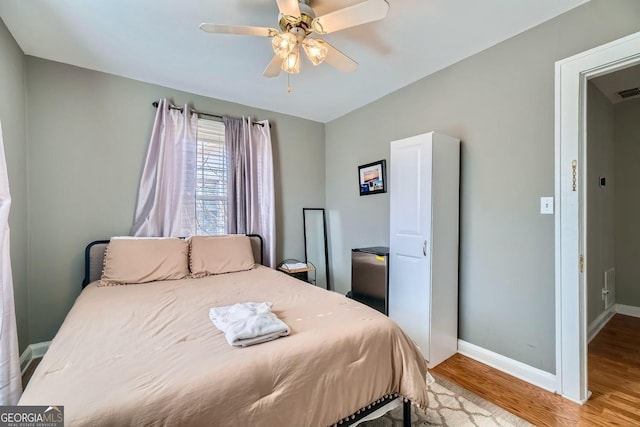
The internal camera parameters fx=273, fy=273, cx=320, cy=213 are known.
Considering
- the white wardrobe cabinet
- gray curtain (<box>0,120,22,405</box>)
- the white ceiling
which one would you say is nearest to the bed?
gray curtain (<box>0,120,22,405</box>)

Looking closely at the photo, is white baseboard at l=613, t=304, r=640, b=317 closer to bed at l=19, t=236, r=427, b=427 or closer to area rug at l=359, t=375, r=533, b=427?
area rug at l=359, t=375, r=533, b=427

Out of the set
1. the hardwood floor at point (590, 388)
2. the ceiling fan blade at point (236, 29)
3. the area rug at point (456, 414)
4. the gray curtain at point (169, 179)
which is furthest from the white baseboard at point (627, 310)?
the gray curtain at point (169, 179)

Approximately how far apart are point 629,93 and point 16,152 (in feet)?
19.0

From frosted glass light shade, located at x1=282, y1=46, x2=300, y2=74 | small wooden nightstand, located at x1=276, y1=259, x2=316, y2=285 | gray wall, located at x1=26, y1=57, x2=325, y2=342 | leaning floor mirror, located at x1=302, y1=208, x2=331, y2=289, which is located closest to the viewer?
frosted glass light shade, located at x1=282, y1=46, x2=300, y2=74

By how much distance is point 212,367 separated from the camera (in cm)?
104

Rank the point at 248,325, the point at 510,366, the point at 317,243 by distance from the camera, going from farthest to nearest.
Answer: the point at 317,243 → the point at 510,366 → the point at 248,325

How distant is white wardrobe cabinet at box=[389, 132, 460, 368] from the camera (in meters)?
2.26

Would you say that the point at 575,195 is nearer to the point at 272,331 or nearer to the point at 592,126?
the point at 592,126

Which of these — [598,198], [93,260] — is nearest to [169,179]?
[93,260]

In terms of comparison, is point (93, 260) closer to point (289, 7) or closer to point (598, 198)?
point (289, 7)

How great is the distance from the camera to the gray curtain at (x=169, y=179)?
2.81 meters

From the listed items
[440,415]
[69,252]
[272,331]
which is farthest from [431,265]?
[69,252]

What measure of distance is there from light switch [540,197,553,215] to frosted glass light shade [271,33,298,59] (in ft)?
6.69

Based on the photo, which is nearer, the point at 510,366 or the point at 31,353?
the point at 510,366
